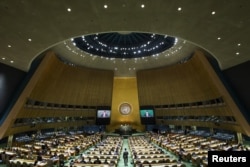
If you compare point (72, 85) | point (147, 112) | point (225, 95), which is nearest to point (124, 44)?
point (72, 85)

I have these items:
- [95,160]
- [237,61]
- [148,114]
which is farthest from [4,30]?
[148,114]

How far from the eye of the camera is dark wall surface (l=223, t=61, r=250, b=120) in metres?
21.3

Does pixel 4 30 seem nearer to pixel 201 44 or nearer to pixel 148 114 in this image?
pixel 201 44

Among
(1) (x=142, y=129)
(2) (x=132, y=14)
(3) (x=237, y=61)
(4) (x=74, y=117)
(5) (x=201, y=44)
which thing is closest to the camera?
(2) (x=132, y=14)

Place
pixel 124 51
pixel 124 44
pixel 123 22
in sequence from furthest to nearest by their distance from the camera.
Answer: pixel 124 44 < pixel 124 51 < pixel 123 22

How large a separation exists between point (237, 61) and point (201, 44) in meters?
6.11

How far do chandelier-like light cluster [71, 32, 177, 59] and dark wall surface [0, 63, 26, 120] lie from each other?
865 centimetres

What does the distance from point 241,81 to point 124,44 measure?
17.6 meters

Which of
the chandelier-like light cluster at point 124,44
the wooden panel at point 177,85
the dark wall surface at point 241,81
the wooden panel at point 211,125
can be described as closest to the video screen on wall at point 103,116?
the wooden panel at point 177,85

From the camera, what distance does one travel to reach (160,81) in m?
33.9

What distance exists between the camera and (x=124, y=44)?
31312 millimetres

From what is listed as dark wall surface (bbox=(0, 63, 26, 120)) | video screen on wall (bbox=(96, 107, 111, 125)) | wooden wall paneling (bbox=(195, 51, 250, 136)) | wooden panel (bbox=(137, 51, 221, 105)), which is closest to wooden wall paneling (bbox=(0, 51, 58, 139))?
dark wall surface (bbox=(0, 63, 26, 120))

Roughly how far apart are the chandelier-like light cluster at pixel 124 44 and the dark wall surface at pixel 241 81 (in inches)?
329

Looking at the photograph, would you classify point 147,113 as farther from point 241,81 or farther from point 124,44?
point 241,81
